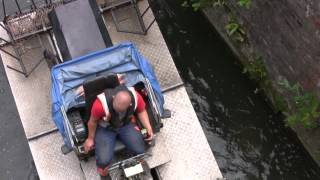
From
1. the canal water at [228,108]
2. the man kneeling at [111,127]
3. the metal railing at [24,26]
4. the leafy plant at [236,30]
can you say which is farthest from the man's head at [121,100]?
the leafy plant at [236,30]

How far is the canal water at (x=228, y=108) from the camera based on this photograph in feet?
26.3

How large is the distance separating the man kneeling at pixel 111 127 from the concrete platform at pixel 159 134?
38cm

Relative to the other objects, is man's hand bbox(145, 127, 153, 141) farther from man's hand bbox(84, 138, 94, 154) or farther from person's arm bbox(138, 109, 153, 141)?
man's hand bbox(84, 138, 94, 154)

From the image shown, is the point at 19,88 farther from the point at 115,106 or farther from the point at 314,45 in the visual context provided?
the point at 314,45

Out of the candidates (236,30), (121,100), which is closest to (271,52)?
(236,30)

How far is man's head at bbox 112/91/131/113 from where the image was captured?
5789 mm

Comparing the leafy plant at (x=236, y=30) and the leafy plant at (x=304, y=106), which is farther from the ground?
the leafy plant at (x=236, y=30)

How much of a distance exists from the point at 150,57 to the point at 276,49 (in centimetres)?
175

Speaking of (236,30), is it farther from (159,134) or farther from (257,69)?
(159,134)

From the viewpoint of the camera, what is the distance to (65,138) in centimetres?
658

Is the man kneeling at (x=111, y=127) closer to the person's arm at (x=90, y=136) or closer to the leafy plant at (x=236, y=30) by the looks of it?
the person's arm at (x=90, y=136)

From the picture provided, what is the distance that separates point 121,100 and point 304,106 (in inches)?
104

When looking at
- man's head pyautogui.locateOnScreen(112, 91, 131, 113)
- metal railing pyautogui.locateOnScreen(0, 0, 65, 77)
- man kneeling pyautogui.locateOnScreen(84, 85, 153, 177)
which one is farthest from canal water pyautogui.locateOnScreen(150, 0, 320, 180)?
man's head pyautogui.locateOnScreen(112, 91, 131, 113)

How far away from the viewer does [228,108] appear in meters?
8.50
